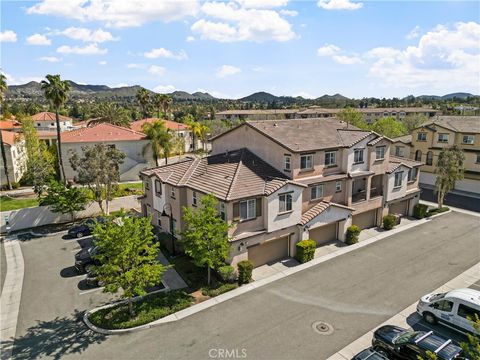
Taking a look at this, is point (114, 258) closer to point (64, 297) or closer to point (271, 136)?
point (64, 297)

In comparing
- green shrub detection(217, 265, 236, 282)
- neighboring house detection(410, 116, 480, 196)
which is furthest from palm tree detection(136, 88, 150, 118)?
green shrub detection(217, 265, 236, 282)

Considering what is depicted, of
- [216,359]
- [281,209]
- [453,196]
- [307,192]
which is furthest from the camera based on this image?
[453,196]

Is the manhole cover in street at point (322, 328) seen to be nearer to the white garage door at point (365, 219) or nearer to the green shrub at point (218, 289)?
the green shrub at point (218, 289)

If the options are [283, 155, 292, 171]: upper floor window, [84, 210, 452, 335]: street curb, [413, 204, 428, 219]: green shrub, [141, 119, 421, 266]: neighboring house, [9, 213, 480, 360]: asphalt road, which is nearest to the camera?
[9, 213, 480, 360]: asphalt road

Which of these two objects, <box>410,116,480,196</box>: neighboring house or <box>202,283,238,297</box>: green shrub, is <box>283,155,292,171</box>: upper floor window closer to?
<box>202,283,238,297</box>: green shrub

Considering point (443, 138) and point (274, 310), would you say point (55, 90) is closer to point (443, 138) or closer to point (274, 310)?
point (274, 310)

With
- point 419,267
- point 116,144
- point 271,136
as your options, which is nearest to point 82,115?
point 116,144
